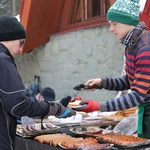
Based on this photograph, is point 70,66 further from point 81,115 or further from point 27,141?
point 27,141

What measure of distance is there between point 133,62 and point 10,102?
A: 37.4 inches

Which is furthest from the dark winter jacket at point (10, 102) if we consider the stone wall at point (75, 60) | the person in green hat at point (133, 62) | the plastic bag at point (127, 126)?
the stone wall at point (75, 60)

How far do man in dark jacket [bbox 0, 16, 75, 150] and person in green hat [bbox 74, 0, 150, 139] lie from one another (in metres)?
0.33

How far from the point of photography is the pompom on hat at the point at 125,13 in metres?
3.12

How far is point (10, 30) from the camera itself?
283cm

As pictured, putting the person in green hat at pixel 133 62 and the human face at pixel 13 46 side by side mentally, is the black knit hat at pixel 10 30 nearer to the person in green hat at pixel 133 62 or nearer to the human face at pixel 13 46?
the human face at pixel 13 46

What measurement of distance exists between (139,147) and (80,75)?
12.8ft

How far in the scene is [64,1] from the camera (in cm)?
746

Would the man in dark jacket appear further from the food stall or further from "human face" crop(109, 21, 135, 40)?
"human face" crop(109, 21, 135, 40)

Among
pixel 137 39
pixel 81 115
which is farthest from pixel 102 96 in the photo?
pixel 137 39

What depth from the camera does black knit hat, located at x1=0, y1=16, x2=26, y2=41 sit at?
9.27ft

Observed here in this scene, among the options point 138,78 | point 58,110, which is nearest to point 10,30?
point 58,110

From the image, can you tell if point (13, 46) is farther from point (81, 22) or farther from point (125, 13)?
point (81, 22)

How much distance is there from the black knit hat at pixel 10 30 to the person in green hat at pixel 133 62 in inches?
26.3
